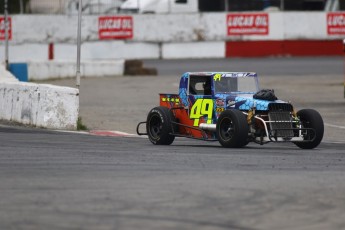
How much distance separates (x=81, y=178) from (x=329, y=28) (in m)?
37.7

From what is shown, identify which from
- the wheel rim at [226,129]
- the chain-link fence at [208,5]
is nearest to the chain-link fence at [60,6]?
the chain-link fence at [208,5]

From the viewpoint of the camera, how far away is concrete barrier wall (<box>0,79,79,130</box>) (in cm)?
2072

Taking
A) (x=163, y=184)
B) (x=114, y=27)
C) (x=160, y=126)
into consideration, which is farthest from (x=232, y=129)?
(x=114, y=27)

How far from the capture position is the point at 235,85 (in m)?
16.8

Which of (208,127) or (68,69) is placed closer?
(208,127)

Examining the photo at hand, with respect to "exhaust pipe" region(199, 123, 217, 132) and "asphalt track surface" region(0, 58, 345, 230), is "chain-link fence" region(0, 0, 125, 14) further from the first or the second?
"exhaust pipe" region(199, 123, 217, 132)

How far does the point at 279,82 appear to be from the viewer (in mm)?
35906

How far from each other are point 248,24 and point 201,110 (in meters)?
31.5

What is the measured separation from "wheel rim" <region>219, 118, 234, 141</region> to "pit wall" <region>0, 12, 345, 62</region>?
31.2 metres

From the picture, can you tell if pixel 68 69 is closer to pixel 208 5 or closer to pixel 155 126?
pixel 208 5

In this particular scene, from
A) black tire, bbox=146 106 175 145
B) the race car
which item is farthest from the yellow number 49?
black tire, bbox=146 106 175 145

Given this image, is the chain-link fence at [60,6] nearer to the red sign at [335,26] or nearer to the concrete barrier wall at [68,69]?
the concrete barrier wall at [68,69]

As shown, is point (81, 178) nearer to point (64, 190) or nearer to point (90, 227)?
point (64, 190)

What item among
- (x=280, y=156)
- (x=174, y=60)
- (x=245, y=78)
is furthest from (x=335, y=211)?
(x=174, y=60)
